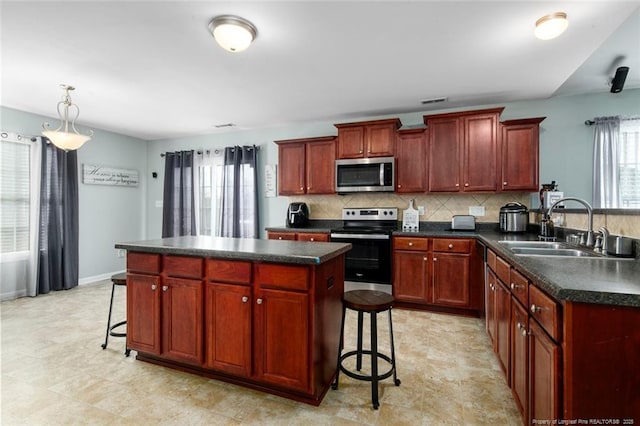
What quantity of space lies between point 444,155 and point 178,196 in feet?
14.7

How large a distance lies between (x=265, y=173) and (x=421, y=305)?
3088 mm

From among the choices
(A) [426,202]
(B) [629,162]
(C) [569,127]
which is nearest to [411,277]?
(A) [426,202]

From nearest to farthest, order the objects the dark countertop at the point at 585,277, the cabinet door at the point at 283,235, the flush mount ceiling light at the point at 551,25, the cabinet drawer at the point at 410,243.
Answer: the dark countertop at the point at 585,277
the flush mount ceiling light at the point at 551,25
the cabinet drawer at the point at 410,243
the cabinet door at the point at 283,235

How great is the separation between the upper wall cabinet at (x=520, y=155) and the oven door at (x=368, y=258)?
1.55 metres

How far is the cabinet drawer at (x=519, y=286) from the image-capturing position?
1.52 m

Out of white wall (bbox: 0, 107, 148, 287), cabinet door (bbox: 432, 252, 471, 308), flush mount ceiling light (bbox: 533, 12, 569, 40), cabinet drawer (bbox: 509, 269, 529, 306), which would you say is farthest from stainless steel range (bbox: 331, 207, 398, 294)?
white wall (bbox: 0, 107, 148, 287)

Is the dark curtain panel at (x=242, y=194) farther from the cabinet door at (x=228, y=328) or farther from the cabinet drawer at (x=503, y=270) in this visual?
the cabinet drawer at (x=503, y=270)

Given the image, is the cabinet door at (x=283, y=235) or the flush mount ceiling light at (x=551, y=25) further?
the cabinet door at (x=283, y=235)

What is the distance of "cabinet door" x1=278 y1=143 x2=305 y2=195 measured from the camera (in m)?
4.43

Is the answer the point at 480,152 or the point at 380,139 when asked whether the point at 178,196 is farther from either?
the point at 480,152

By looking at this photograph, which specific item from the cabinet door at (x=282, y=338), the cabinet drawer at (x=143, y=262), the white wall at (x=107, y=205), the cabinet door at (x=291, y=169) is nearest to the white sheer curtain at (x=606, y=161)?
the cabinet door at (x=291, y=169)

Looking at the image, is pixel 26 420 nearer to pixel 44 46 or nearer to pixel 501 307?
pixel 44 46

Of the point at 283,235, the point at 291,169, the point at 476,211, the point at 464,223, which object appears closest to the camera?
the point at 464,223

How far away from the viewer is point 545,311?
4.09 ft
